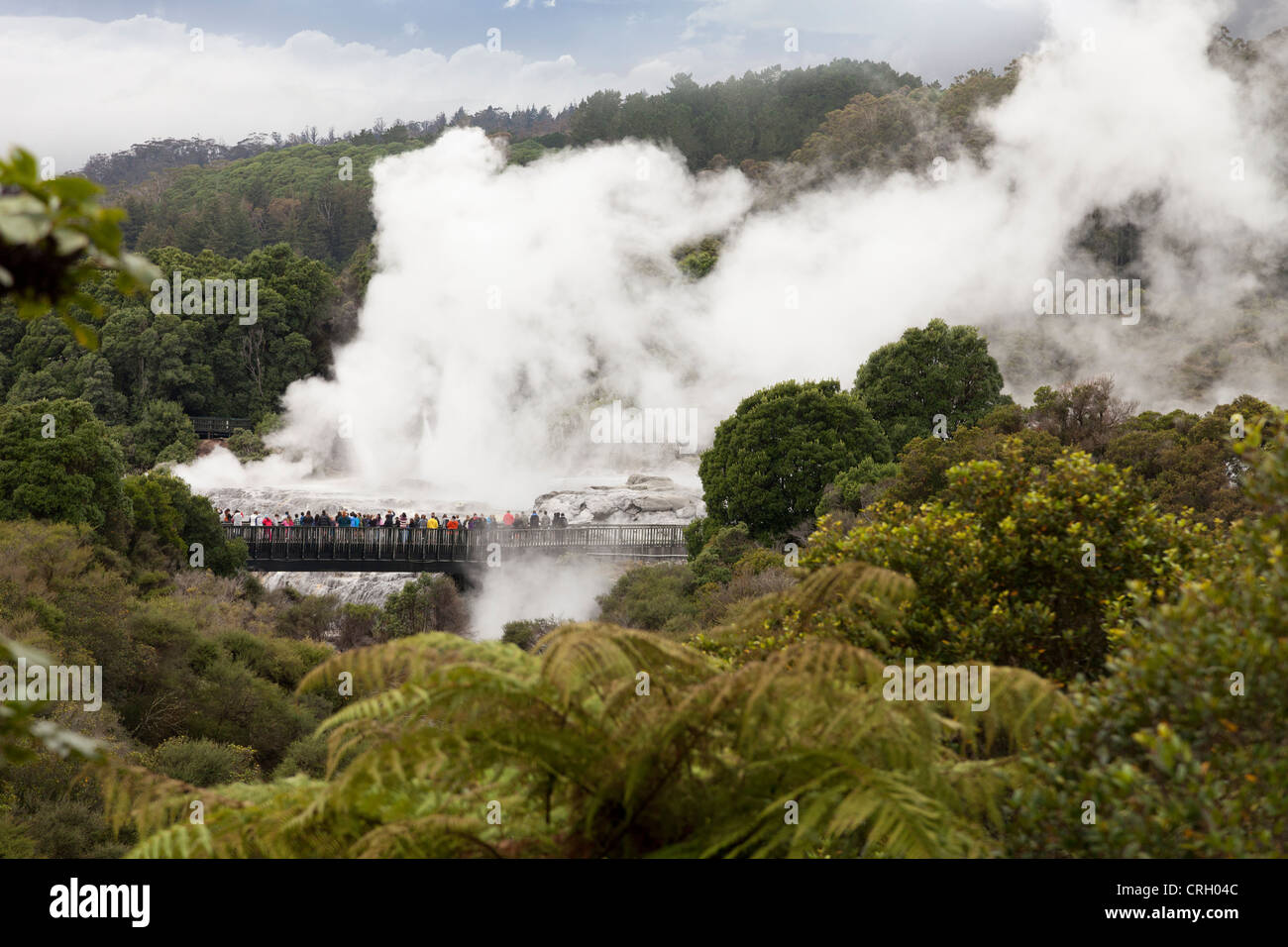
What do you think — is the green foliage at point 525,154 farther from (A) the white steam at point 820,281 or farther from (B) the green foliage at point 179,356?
(B) the green foliage at point 179,356

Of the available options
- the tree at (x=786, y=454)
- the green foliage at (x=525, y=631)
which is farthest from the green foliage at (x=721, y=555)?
the green foliage at (x=525, y=631)

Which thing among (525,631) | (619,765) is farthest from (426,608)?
(619,765)

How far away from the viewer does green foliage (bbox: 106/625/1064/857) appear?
130 inches

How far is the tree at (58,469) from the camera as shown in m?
25.1

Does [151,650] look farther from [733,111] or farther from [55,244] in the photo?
[733,111]

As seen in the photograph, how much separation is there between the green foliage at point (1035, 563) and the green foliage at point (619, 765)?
2.57 m

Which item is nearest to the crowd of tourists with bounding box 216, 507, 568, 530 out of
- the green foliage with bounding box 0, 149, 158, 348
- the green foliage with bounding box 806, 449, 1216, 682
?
the green foliage with bounding box 806, 449, 1216, 682

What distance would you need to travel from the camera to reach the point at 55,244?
199 centimetres

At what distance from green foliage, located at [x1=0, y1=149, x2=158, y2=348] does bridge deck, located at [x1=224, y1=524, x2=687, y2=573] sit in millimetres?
31088

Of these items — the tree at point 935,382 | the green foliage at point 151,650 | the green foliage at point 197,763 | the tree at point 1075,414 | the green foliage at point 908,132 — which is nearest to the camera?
the green foliage at point 197,763

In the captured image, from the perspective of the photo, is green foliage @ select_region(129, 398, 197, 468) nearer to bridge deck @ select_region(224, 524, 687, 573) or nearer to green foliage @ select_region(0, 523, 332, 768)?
bridge deck @ select_region(224, 524, 687, 573)

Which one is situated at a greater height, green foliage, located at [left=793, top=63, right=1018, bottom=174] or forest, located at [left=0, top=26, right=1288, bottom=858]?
green foliage, located at [left=793, top=63, right=1018, bottom=174]

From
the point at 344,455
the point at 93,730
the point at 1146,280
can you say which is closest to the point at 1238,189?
the point at 1146,280
